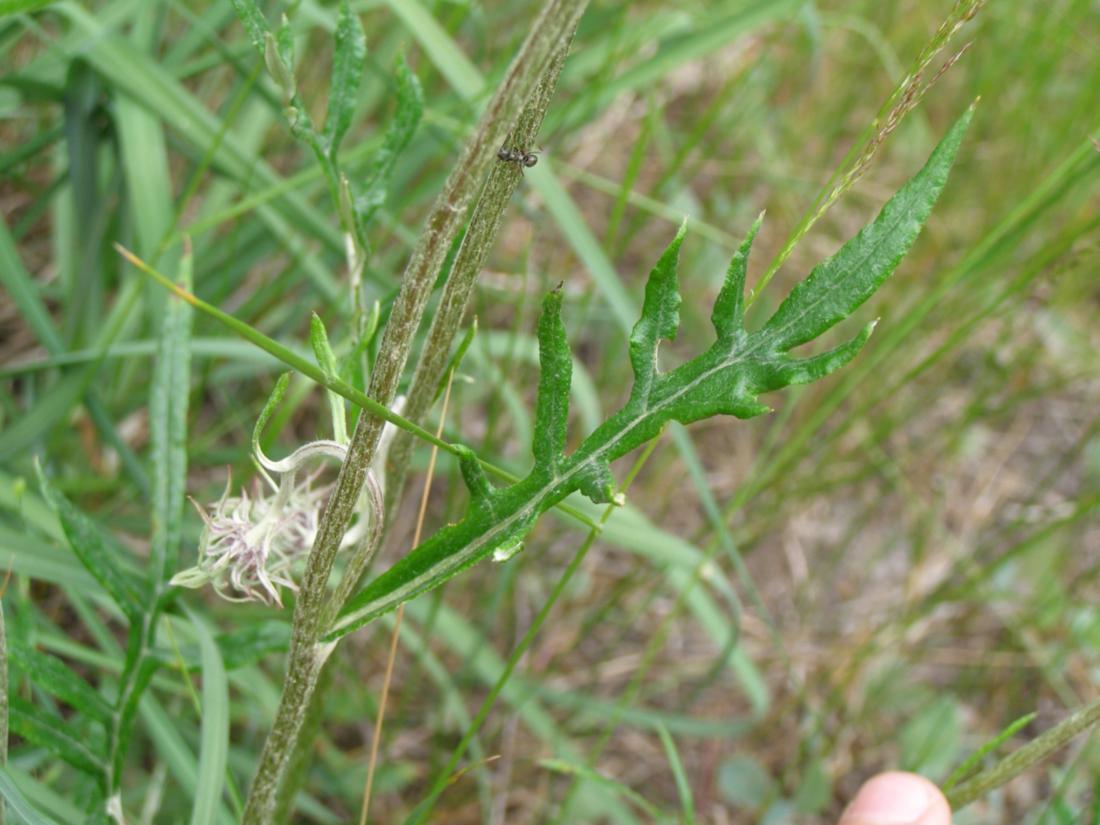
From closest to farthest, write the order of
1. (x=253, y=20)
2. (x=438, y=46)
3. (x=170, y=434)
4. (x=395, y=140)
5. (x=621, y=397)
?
(x=253, y=20), (x=395, y=140), (x=170, y=434), (x=438, y=46), (x=621, y=397)

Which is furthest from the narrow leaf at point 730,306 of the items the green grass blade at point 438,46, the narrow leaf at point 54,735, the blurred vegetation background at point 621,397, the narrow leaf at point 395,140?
the green grass blade at point 438,46

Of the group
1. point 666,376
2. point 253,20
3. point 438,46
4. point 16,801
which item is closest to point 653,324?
point 666,376

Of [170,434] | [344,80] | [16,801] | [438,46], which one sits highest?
[438,46]

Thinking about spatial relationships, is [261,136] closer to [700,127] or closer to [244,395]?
[244,395]

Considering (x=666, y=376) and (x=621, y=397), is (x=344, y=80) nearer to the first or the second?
(x=666, y=376)

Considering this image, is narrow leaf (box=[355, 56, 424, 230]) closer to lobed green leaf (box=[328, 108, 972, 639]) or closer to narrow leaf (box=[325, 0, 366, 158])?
narrow leaf (box=[325, 0, 366, 158])

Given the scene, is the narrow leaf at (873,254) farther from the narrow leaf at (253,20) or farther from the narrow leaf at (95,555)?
the narrow leaf at (95,555)

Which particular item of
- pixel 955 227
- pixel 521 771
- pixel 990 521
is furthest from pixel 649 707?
pixel 955 227
